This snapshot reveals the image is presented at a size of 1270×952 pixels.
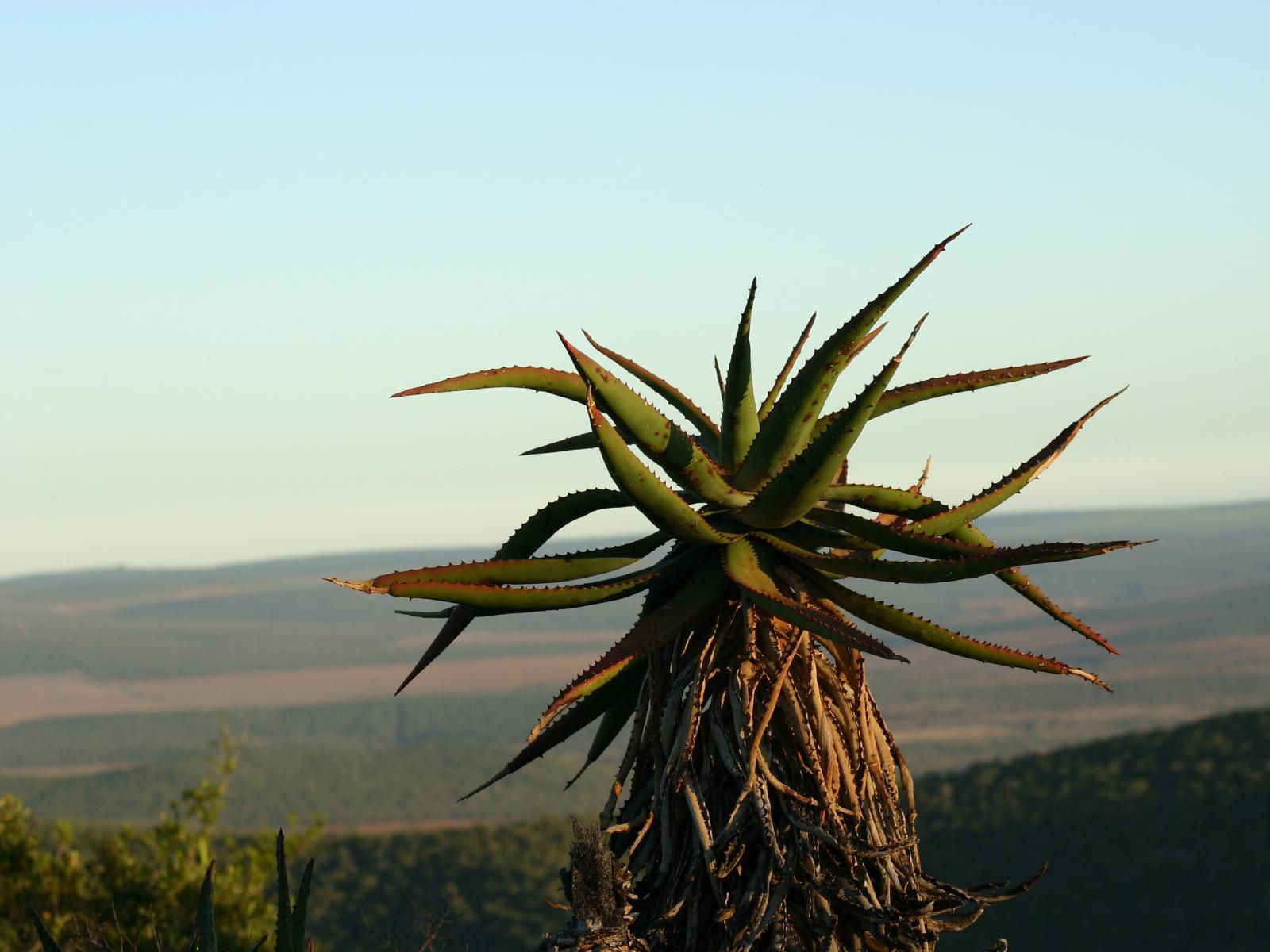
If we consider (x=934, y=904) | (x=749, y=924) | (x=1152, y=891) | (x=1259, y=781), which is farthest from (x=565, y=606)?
(x=1259, y=781)

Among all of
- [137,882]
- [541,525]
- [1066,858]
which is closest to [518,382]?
[541,525]

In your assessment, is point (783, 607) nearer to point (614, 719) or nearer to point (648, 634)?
point (648, 634)

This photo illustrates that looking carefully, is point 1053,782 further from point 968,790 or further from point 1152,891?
point 1152,891

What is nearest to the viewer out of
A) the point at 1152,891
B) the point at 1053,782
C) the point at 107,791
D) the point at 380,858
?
the point at 1152,891

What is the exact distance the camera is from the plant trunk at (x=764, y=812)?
15.7ft

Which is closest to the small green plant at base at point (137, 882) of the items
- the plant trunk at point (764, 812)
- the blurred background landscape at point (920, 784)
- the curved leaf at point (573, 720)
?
the blurred background landscape at point (920, 784)

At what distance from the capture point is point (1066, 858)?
151ft

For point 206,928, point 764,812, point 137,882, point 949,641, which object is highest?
point 949,641

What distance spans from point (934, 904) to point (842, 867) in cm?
32

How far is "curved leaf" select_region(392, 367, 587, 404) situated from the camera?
4.89 metres

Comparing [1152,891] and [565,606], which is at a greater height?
[565,606]

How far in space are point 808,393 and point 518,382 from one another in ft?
3.12

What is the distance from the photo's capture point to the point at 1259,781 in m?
48.6

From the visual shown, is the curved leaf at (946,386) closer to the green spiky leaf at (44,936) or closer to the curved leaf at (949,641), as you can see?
the curved leaf at (949,641)
